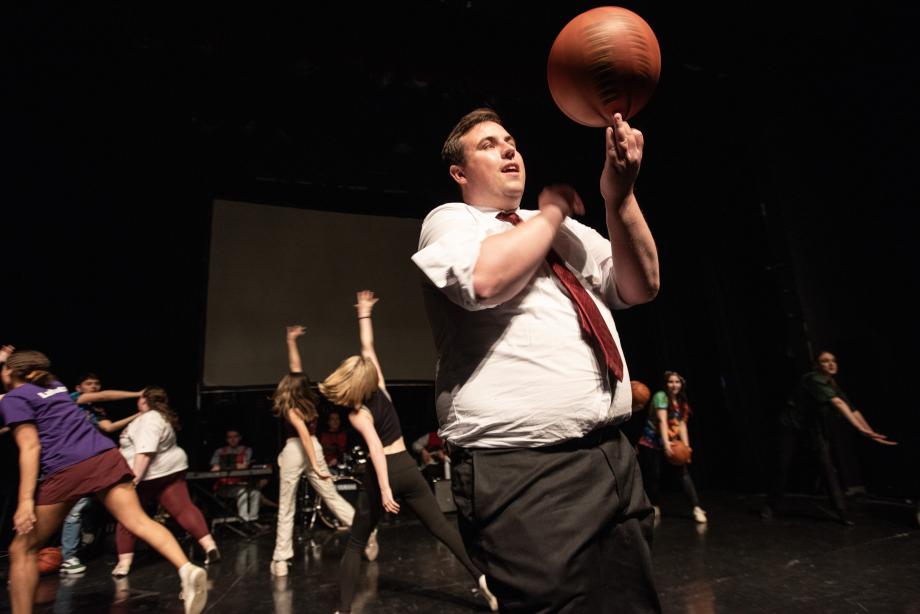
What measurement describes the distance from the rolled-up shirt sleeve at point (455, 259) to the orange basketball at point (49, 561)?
5.19 metres

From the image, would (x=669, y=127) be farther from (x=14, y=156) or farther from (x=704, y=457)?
(x=14, y=156)

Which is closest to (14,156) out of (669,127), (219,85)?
(219,85)

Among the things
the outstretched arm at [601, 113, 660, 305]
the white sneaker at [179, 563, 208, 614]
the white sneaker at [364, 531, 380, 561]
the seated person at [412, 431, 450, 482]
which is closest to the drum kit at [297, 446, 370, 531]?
the seated person at [412, 431, 450, 482]

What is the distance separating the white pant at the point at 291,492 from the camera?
430 centimetres

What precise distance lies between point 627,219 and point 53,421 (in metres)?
3.27

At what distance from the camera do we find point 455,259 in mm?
1008

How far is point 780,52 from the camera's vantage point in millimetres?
6020

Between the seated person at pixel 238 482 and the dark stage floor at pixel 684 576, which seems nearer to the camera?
the dark stage floor at pixel 684 576

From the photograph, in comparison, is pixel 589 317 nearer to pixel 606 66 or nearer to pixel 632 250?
Result: pixel 632 250

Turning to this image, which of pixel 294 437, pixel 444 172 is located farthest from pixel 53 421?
pixel 444 172

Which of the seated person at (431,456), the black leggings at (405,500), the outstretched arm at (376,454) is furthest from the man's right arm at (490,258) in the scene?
the seated person at (431,456)

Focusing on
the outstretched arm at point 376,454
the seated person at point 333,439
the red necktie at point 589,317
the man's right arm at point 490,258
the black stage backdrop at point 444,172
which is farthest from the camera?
the seated person at point 333,439

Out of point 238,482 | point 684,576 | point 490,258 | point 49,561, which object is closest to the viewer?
point 490,258

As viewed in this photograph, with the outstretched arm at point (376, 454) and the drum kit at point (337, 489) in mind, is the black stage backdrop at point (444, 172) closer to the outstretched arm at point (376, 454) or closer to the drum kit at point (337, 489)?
the drum kit at point (337, 489)
